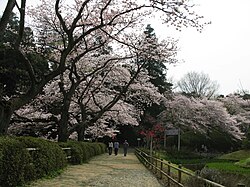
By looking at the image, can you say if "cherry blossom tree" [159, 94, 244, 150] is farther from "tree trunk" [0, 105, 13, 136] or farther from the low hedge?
"tree trunk" [0, 105, 13, 136]

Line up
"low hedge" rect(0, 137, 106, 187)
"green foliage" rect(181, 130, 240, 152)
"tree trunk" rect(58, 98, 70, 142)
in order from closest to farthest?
"low hedge" rect(0, 137, 106, 187) < "tree trunk" rect(58, 98, 70, 142) < "green foliage" rect(181, 130, 240, 152)

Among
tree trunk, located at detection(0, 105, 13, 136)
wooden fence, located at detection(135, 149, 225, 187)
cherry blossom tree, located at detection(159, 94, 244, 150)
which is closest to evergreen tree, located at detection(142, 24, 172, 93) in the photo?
cherry blossom tree, located at detection(159, 94, 244, 150)

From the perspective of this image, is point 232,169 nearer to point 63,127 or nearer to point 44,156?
point 63,127

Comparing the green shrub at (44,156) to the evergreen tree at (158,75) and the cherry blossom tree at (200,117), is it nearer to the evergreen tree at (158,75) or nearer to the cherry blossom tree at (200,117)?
the cherry blossom tree at (200,117)

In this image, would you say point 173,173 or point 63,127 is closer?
point 173,173

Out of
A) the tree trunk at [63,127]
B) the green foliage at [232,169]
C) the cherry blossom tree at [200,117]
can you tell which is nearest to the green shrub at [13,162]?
the green foliage at [232,169]

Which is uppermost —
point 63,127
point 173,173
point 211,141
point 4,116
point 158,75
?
point 158,75

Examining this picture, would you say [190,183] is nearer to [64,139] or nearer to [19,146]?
[19,146]

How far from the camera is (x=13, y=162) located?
9.12 metres

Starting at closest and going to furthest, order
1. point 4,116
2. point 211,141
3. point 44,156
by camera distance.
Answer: point 4,116, point 44,156, point 211,141

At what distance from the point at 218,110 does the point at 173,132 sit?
23.5 m

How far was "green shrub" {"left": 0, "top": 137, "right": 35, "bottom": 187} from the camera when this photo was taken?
8.66 metres

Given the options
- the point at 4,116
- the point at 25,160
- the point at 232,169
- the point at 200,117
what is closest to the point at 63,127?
the point at 4,116

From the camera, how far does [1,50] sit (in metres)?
29.7
